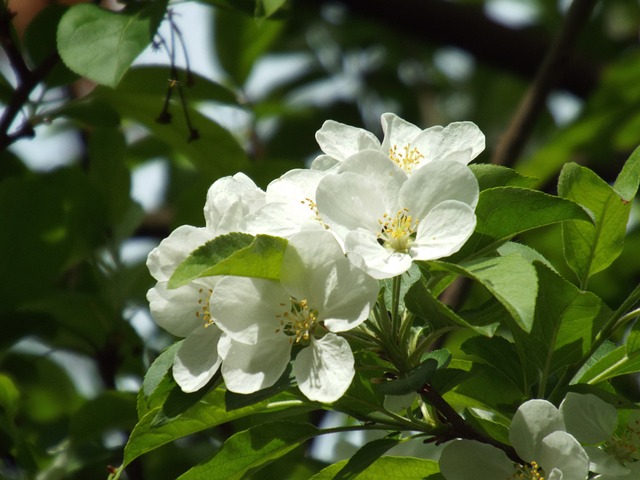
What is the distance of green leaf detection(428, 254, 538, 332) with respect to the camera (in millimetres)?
885

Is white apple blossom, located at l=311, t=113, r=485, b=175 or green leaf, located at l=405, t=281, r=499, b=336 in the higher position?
white apple blossom, located at l=311, t=113, r=485, b=175

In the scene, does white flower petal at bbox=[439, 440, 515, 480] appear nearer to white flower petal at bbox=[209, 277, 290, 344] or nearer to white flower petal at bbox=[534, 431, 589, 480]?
white flower petal at bbox=[534, 431, 589, 480]

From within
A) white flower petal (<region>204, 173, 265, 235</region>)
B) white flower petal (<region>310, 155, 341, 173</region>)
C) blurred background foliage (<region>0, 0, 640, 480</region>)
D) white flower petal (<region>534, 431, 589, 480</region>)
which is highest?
white flower petal (<region>310, 155, 341, 173</region>)

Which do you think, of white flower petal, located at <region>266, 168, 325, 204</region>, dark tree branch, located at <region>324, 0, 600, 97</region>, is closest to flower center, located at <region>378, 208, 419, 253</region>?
white flower petal, located at <region>266, 168, 325, 204</region>

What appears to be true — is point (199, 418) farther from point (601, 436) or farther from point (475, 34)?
point (475, 34)

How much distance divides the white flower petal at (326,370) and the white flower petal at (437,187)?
17 cm

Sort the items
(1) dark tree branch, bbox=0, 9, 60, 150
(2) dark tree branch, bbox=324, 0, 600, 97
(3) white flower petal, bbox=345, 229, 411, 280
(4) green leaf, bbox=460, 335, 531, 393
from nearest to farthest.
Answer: (3) white flower petal, bbox=345, 229, 411, 280, (4) green leaf, bbox=460, 335, 531, 393, (1) dark tree branch, bbox=0, 9, 60, 150, (2) dark tree branch, bbox=324, 0, 600, 97

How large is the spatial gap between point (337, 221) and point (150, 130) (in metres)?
1.13

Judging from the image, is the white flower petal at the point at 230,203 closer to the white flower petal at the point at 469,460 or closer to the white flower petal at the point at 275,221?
the white flower petal at the point at 275,221

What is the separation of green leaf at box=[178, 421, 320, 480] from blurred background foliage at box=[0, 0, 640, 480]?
53cm

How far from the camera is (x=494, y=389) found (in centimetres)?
123

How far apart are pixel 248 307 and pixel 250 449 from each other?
242mm

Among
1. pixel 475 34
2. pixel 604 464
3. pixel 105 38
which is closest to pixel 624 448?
pixel 604 464

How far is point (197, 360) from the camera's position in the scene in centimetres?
108
